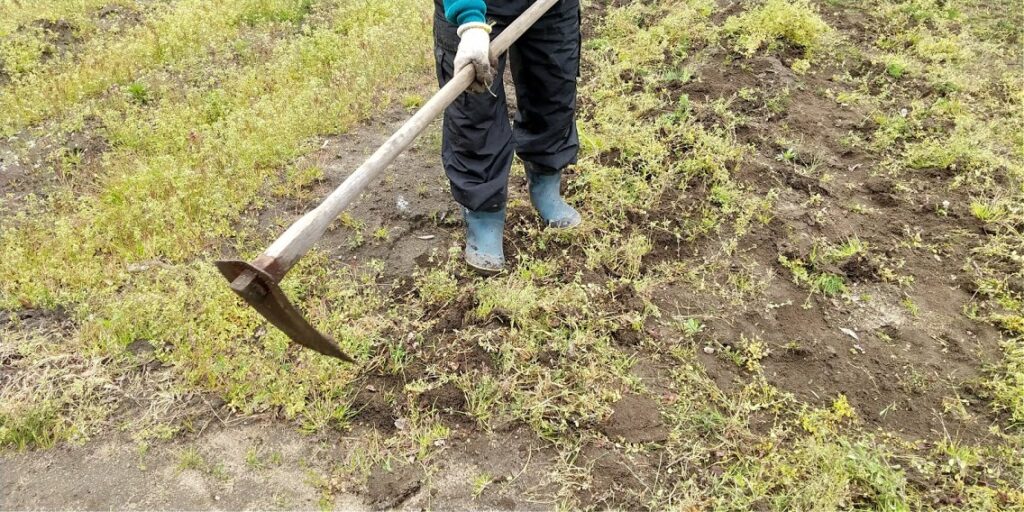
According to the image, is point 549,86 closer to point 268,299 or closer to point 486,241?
point 486,241

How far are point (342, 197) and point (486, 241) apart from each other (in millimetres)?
1063

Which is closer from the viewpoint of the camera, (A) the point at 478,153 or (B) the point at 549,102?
(A) the point at 478,153

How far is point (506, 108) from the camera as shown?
2574 mm

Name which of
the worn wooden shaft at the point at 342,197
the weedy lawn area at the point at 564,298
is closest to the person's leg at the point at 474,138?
the worn wooden shaft at the point at 342,197

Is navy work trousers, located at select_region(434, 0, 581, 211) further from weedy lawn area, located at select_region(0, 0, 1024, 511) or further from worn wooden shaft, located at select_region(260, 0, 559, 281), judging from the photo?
weedy lawn area, located at select_region(0, 0, 1024, 511)

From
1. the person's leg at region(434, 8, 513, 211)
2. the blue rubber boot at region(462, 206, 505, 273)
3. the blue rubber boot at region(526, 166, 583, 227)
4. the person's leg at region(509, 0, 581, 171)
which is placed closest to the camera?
the person's leg at region(434, 8, 513, 211)

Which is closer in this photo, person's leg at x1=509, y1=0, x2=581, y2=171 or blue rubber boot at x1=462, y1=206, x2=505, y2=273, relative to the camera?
person's leg at x1=509, y1=0, x2=581, y2=171

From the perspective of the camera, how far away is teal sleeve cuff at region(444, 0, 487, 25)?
2.21 meters

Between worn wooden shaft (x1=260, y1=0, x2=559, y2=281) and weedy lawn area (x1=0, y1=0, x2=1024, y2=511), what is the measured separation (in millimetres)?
749

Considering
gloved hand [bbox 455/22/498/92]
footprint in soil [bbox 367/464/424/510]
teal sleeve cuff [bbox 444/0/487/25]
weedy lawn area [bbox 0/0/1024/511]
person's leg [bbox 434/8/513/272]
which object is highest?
Answer: teal sleeve cuff [bbox 444/0/487/25]

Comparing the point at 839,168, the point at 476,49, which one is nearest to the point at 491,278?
the point at 476,49

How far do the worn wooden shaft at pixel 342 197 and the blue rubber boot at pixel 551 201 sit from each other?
0.83 metres

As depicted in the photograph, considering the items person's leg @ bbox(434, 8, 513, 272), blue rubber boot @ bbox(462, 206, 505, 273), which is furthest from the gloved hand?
blue rubber boot @ bbox(462, 206, 505, 273)

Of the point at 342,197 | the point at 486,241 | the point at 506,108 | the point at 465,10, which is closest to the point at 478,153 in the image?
the point at 506,108
